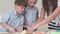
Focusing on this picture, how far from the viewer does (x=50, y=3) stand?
1121mm

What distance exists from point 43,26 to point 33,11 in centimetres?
15

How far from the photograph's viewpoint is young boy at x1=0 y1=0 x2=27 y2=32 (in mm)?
1098

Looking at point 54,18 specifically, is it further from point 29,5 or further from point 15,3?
point 15,3

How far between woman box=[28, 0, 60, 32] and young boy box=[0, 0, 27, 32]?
105 millimetres

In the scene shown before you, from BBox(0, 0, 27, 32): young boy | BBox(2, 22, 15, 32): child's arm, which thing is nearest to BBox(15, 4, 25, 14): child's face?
BBox(0, 0, 27, 32): young boy

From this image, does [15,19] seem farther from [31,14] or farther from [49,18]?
[49,18]

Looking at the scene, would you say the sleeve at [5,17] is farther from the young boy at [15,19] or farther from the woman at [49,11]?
the woman at [49,11]

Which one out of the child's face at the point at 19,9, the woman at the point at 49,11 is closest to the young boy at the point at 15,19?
the child's face at the point at 19,9

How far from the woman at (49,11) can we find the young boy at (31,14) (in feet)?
0.12

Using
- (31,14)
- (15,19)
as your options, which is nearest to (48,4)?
(31,14)

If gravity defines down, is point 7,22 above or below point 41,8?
below

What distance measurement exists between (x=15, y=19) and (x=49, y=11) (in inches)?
11.3

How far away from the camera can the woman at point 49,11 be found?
1.12 metres

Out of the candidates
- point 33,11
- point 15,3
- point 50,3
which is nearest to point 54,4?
point 50,3
